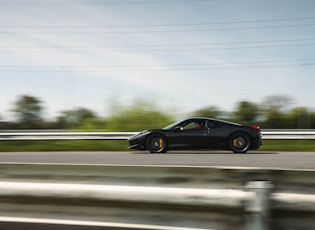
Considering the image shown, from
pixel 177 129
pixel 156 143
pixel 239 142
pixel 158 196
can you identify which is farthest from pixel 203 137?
pixel 158 196

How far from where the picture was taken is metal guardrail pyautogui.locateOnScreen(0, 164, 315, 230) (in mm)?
2832

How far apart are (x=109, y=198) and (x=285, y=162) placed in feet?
22.6

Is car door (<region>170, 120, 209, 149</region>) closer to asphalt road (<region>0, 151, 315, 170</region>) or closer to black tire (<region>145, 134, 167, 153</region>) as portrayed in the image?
black tire (<region>145, 134, 167, 153</region>)

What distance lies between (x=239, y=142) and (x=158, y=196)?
947cm

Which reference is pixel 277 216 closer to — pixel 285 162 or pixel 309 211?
pixel 309 211

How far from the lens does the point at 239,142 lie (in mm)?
12336

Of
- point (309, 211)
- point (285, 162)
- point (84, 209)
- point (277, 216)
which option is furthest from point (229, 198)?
point (285, 162)

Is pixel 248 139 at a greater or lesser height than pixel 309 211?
greater

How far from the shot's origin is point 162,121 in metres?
23.6

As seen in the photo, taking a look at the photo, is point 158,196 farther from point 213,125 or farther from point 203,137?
point 213,125

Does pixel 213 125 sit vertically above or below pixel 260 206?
above

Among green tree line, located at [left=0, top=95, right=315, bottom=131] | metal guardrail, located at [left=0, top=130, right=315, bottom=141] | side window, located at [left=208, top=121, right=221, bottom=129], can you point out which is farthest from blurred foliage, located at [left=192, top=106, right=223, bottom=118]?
side window, located at [left=208, top=121, right=221, bottom=129]

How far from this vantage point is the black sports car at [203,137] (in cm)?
1226

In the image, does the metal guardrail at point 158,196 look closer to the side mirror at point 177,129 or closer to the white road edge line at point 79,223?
the white road edge line at point 79,223
